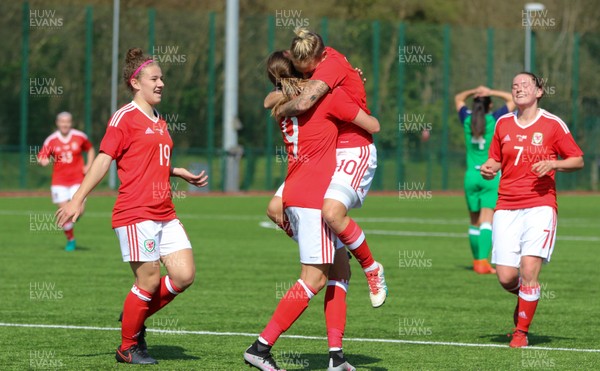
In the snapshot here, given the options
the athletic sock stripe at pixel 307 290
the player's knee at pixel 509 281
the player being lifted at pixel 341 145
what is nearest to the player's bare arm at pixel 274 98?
the player being lifted at pixel 341 145

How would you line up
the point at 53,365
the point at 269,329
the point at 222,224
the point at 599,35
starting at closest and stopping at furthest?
the point at 269,329 → the point at 53,365 → the point at 222,224 → the point at 599,35

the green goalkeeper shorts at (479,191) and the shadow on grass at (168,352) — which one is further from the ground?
the green goalkeeper shorts at (479,191)

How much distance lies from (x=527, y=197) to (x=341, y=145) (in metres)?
2.15

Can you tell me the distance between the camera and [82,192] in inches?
318

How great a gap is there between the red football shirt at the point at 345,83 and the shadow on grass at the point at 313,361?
161 centimetres

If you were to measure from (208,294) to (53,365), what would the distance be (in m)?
4.62

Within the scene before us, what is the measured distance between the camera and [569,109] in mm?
48031

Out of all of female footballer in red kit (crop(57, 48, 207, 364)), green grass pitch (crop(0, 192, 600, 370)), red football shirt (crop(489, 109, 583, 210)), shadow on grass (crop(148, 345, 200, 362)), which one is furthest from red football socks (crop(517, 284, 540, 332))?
female footballer in red kit (crop(57, 48, 207, 364))

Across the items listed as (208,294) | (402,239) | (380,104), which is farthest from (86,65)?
(208,294)

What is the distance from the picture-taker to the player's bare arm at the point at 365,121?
7.77 m

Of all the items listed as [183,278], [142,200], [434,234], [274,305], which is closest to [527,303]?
[183,278]

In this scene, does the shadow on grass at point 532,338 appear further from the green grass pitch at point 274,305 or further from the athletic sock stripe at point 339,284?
the athletic sock stripe at point 339,284

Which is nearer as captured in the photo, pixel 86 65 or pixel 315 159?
pixel 315 159

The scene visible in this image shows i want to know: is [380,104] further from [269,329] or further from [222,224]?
[269,329]
